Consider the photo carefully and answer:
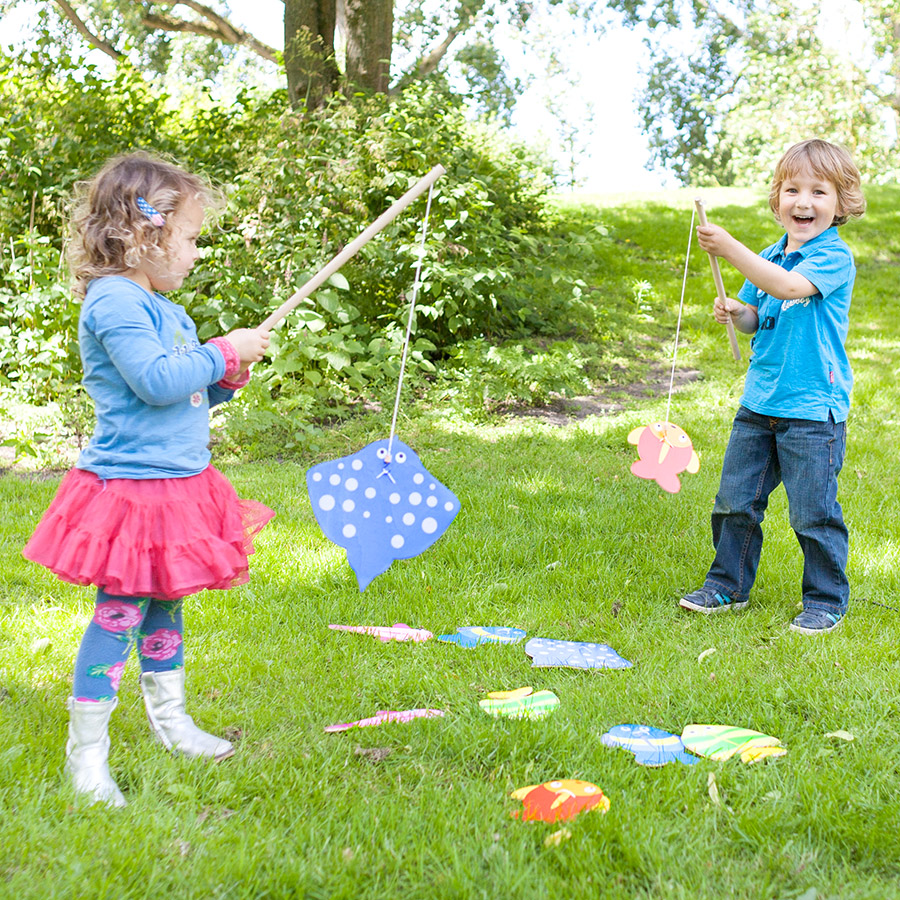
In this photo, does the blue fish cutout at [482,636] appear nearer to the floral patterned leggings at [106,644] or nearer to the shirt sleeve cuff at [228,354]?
the floral patterned leggings at [106,644]

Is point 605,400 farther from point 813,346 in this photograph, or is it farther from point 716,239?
point 716,239

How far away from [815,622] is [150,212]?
238 centimetres

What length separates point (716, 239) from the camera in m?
2.73

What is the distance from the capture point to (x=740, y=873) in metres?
1.80

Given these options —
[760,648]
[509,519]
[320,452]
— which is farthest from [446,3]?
[760,648]

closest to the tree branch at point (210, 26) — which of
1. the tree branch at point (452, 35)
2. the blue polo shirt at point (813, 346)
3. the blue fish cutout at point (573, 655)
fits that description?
the tree branch at point (452, 35)

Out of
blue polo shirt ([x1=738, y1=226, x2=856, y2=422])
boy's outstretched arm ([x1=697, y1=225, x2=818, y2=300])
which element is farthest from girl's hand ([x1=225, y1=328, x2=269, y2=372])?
blue polo shirt ([x1=738, y1=226, x2=856, y2=422])

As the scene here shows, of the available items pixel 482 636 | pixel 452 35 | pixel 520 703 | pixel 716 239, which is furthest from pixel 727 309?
pixel 452 35

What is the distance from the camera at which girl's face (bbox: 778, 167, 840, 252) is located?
2.98 m

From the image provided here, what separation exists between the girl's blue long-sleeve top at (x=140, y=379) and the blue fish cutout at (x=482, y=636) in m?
1.10

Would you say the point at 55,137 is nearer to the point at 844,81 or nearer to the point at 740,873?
the point at 740,873

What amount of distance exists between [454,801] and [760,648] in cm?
130

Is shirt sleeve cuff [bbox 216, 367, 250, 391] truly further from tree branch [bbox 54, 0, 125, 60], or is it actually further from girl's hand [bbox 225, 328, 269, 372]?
tree branch [bbox 54, 0, 125, 60]

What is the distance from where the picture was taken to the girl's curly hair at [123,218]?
6.79ft
